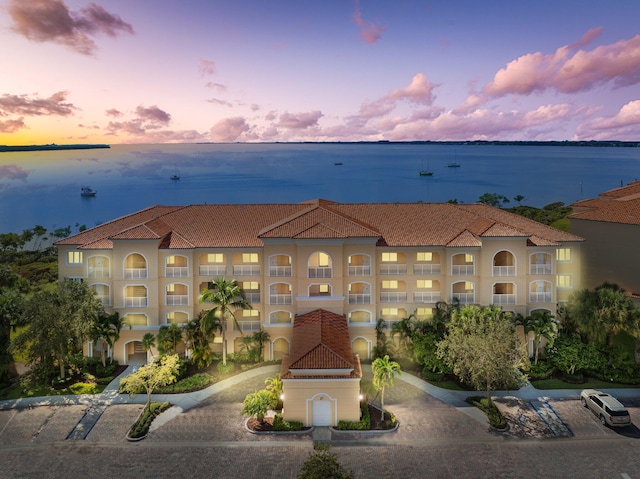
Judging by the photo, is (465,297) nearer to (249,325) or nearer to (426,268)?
(426,268)

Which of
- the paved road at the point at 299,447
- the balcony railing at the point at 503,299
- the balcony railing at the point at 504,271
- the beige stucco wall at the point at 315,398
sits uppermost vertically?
the balcony railing at the point at 504,271

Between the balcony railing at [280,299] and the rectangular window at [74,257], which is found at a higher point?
the rectangular window at [74,257]

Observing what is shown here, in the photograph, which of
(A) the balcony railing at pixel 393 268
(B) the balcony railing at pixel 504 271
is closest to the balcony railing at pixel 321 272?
(A) the balcony railing at pixel 393 268

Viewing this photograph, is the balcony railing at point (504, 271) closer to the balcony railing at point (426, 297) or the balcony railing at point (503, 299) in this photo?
the balcony railing at point (503, 299)

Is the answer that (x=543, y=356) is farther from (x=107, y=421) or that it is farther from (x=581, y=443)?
(x=107, y=421)

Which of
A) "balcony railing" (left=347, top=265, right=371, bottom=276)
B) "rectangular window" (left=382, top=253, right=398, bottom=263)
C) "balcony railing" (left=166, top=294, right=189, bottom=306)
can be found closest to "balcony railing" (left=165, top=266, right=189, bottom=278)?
"balcony railing" (left=166, top=294, right=189, bottom=306)

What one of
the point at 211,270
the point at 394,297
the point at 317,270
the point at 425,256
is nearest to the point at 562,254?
the point at 425,256

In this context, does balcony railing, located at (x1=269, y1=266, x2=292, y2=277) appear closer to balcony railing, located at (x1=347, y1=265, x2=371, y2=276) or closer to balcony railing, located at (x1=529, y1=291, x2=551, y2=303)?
balcony railing, located at (x1=347, y1=265, x2=371, y2=276)
